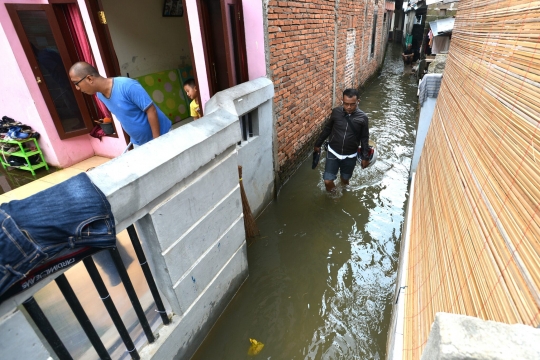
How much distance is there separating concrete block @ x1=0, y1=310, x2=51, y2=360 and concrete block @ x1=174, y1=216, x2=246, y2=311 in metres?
1.07

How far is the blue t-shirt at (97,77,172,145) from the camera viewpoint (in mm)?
3023

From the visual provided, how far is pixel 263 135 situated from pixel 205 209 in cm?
215

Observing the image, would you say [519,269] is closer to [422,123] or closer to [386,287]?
[386,287]

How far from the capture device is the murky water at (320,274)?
10.0 ft

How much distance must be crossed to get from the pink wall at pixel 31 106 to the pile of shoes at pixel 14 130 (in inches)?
3.3

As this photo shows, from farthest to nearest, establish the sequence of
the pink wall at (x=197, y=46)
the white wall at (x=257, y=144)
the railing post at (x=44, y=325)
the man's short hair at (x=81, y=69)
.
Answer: the pink wall at (x=197, y=46) < the white wall at (x=257, y=144) < the man's short hair at (x=81, y=69) < the railing post at (x=44, y=325)

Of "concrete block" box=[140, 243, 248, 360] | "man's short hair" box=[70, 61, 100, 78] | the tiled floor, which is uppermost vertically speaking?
"man's short hair" box=[70, 61, 100, 78]

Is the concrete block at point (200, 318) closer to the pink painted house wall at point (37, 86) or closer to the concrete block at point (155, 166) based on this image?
the concrete block at point (155, 166)

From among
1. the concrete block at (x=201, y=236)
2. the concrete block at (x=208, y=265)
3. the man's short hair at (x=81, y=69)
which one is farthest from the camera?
the man's short hair at (x=81, y=69)

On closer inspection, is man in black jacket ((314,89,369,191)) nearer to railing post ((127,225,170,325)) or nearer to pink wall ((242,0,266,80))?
pink wall ((242,0,266,80))

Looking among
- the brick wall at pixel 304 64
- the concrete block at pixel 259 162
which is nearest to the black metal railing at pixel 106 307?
the concrete block at pixel 259 162

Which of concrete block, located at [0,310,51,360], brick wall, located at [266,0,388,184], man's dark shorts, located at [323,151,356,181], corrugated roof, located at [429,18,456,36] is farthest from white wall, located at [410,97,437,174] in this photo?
concrete block, located at [0,310,51,360]

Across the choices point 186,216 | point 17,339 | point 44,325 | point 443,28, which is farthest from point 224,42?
point 443,28

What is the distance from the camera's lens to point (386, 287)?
360cm
